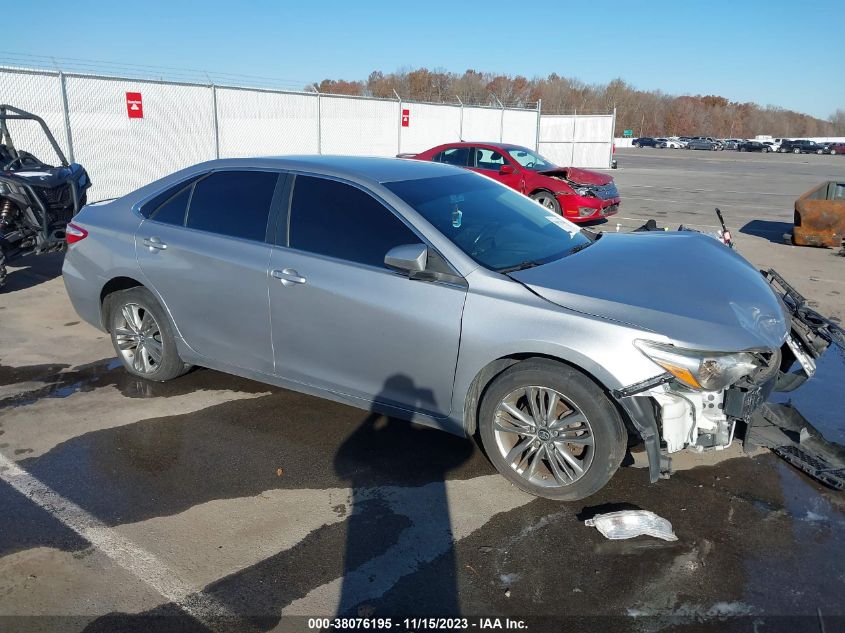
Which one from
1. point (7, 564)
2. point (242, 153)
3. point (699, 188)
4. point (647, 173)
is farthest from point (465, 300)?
point (647, 173)

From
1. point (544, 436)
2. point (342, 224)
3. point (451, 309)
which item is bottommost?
point (544, 436)

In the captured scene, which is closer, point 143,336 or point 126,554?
point 126,554

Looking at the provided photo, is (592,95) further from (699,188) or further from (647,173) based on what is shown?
(699,188)

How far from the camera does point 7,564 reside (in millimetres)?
3146

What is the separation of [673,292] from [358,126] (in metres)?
18.2

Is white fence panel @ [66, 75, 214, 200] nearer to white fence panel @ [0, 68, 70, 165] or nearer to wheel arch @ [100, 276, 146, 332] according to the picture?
white fence panel @ [0, 68, 70, 165]

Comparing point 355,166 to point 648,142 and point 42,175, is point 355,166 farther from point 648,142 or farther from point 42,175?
point 648,142

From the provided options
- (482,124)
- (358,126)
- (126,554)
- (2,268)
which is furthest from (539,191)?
(482,124)

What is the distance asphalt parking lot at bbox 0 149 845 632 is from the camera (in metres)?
2.88

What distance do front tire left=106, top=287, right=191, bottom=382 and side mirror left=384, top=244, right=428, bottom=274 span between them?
2110 millimetres

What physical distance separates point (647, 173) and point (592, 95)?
8827 cm

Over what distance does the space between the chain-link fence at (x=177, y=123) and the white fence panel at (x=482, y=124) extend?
2289 mm

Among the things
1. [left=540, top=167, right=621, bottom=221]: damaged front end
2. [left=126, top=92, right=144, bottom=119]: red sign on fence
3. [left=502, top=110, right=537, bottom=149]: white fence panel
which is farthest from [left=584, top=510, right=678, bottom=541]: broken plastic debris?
[left=502, top=110, right=537, bottom=149]: white fence panel

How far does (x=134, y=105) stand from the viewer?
1490 cm
